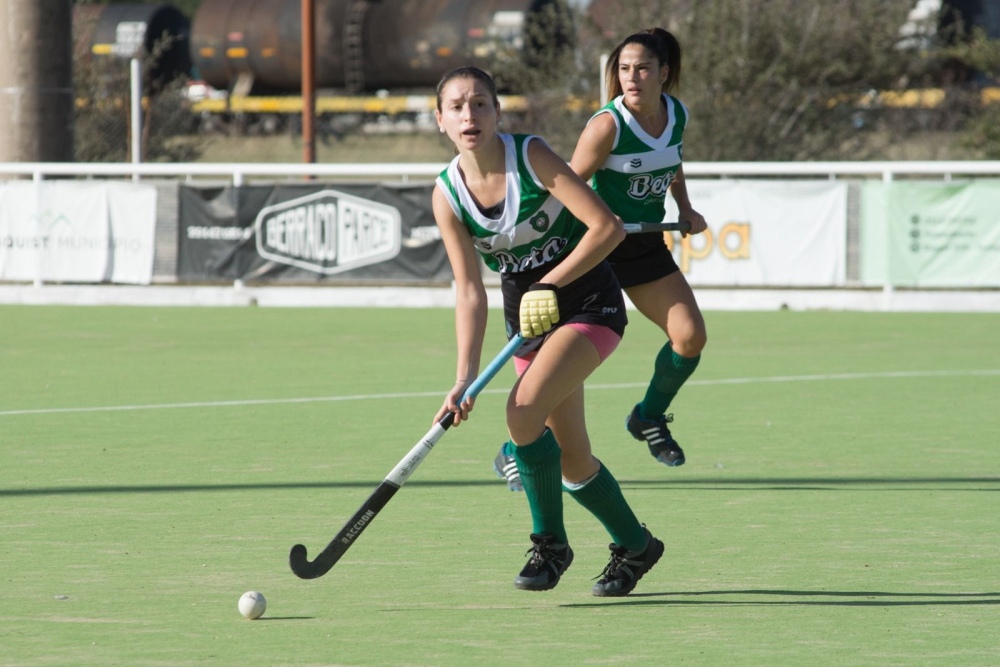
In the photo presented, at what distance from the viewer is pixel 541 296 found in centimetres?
564

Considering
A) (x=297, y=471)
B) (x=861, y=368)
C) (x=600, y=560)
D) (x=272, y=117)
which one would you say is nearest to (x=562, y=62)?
(x=272, y=117)

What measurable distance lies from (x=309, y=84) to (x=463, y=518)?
20341 mm

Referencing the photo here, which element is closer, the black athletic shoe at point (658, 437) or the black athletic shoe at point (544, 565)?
the black athletic shoe at point (544, 565)

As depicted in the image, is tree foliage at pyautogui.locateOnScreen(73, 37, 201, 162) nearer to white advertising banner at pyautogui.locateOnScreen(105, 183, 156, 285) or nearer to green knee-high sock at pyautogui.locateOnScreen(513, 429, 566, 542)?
white advertising banner at pyautogui.locateOnScreen(105, 183, 156, 285)

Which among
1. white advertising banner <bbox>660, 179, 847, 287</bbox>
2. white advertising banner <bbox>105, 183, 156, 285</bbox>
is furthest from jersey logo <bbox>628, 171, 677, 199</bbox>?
white advertising banner <bbox>105, 183, 156, 285</bbox>

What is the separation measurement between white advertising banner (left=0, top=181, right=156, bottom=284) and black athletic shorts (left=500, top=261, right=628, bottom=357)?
15.1 metres

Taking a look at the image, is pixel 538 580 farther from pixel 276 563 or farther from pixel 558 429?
pixel 276 563

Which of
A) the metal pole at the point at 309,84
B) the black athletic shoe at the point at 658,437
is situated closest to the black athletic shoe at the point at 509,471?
the black athletic shoe at the point at 658,437

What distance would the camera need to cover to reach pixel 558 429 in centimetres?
603

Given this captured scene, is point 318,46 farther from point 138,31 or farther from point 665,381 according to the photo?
point 665,381

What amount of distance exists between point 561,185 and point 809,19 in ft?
77.0

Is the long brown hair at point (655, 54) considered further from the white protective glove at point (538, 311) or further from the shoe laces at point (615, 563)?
the shoe laces at point (615, 563)

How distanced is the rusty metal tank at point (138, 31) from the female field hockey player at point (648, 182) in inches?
1231

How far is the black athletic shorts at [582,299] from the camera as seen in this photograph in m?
A: 5.94
